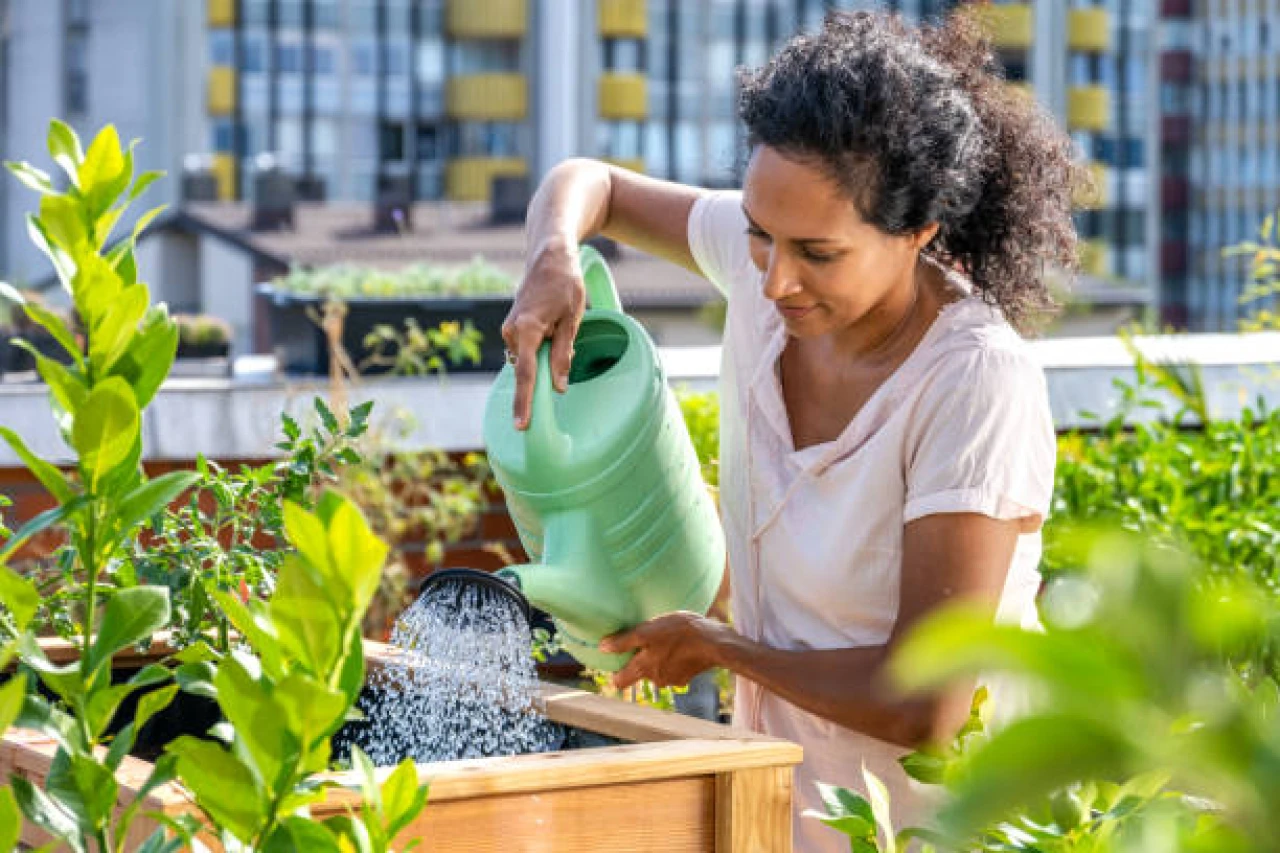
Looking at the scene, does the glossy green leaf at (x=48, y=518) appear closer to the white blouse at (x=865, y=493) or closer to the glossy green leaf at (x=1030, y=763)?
the glossy green leaf at (x=1030, y=763)

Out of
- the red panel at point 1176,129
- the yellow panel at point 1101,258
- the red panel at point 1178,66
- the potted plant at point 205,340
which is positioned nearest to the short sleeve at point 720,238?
the potted plant at point 205,340

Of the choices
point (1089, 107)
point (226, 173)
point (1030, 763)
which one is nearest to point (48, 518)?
point (1030, 763)

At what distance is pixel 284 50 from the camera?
33.2 metres

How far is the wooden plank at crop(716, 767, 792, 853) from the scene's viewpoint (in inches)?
42.3

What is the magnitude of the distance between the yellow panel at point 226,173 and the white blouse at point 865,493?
103 ft

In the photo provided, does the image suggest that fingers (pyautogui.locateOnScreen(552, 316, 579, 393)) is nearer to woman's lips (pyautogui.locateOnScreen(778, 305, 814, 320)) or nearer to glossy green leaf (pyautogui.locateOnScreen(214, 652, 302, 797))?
woman's lips (pyautogui.locateOnScreen(778, 305, 814, 320))

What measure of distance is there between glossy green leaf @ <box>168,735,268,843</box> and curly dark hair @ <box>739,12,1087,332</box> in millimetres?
866

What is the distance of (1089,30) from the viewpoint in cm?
3681

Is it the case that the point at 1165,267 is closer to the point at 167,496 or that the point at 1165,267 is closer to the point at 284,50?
the point at 284,50

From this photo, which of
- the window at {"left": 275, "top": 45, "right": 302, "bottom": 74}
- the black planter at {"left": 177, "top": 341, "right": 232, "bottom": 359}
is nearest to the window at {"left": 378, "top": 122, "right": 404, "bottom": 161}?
the window at {"left": 275, "top": 45, "right": 302, "bottom": 74}

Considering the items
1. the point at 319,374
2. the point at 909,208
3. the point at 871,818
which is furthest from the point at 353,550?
the point at 319,374

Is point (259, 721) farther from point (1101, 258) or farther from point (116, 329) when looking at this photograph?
point (1101, 258)

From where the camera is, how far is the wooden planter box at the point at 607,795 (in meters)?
1.00

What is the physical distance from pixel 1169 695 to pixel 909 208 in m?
1.16
